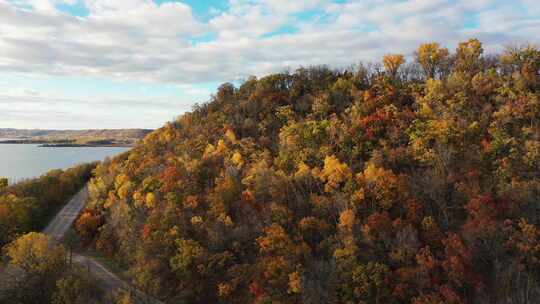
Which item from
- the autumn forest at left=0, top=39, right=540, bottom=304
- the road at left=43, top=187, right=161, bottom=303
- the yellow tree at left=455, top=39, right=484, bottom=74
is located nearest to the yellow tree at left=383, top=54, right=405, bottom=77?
the autumn forest at left=0, top=39, right=540, bottom=304

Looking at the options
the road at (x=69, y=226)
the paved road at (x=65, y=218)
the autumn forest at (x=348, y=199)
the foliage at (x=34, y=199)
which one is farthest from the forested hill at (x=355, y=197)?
the foliage at (x=34, y=199)

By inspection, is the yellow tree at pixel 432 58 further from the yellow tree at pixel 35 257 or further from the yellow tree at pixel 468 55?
the yellow tree at pixel 35 257

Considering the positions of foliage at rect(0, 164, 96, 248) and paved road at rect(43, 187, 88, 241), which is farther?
paved road at rect(43, 187, 88, 241)

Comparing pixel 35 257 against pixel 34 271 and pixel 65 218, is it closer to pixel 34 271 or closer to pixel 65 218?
pixel 34 271

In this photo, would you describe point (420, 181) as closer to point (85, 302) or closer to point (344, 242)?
point (344, 242)

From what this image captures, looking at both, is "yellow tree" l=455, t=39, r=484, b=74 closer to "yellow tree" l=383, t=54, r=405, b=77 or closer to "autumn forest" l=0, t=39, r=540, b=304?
"autumn forest" l=0, t=39, r=540, b=304

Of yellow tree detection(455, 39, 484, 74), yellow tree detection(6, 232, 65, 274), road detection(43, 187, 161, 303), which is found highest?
yellow tree detection(455, 39, 484, 74)
